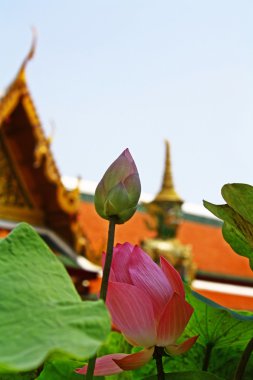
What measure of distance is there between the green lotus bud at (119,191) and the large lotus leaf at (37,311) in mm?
26

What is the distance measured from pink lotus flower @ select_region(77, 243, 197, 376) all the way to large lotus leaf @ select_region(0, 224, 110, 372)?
29 millimetres

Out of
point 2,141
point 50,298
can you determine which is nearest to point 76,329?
point 50,298

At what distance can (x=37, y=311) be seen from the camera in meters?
0.21

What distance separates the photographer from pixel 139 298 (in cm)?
26

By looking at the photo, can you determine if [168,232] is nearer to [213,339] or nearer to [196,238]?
[196,238]

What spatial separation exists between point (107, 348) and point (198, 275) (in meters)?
5.43

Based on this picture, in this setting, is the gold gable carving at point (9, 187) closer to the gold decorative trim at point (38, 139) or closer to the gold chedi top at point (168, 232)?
the gold decorative trim at point (38, 139)

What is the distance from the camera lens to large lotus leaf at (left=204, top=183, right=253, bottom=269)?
277mm

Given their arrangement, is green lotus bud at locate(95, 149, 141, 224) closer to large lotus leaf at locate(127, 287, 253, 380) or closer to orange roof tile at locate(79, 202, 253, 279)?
large lotus leaf at locate(127, 287, 253, 380)

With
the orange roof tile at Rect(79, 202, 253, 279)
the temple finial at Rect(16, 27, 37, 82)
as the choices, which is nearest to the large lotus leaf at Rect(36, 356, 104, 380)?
the temple finial at Rect(16, 27, 37, 82)

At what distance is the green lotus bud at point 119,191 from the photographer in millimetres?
250

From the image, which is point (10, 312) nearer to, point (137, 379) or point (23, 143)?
point (137, 379)

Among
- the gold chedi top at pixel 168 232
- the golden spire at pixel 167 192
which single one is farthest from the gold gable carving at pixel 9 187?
the golden spire at pixel 167 192

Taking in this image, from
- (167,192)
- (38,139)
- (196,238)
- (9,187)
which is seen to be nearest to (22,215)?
(9,187)
